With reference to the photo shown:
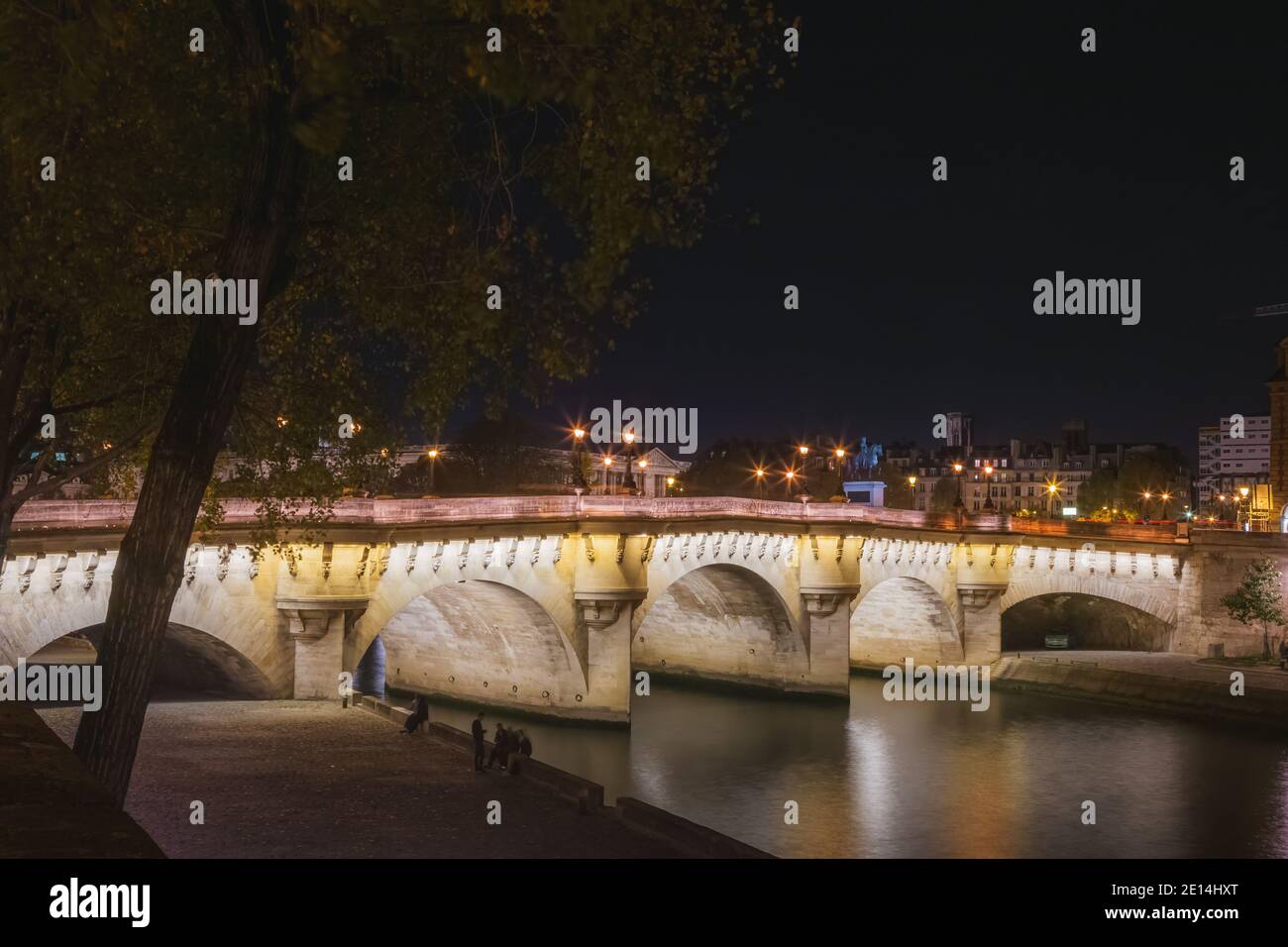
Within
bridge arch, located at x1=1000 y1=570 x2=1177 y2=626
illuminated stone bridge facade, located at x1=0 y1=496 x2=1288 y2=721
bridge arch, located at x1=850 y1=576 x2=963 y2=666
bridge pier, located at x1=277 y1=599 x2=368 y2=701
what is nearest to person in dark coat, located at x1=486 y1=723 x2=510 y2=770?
illuminated stone bridge facade, located at x1=0 y1=496 x2=1288 y2=721

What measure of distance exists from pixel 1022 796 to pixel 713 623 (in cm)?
2107

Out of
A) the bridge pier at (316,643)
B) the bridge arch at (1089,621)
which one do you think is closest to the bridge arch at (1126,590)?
the bridge arch at (1089,621)

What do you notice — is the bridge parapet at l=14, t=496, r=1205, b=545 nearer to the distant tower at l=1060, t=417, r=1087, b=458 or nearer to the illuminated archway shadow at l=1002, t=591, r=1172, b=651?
the illuminated archway shadow at l=1002, t=591, r=1172, b=651

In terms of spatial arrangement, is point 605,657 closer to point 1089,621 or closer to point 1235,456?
point 1089,621

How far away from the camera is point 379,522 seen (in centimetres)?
3450

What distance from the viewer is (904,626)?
58062 millimetres

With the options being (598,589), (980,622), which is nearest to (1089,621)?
(980,622)

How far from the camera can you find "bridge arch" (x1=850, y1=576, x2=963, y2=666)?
187ft

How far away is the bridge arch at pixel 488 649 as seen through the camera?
41.0 metres

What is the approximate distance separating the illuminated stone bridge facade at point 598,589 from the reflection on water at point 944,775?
108 inches

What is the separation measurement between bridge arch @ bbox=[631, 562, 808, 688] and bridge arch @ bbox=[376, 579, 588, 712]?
4693 millimetres

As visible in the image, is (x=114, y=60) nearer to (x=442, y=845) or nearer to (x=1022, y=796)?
(x=442, y=845)

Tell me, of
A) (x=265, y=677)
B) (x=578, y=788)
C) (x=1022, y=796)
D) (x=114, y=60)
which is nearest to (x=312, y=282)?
(x=114, y=60)

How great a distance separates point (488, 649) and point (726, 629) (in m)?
12.3
